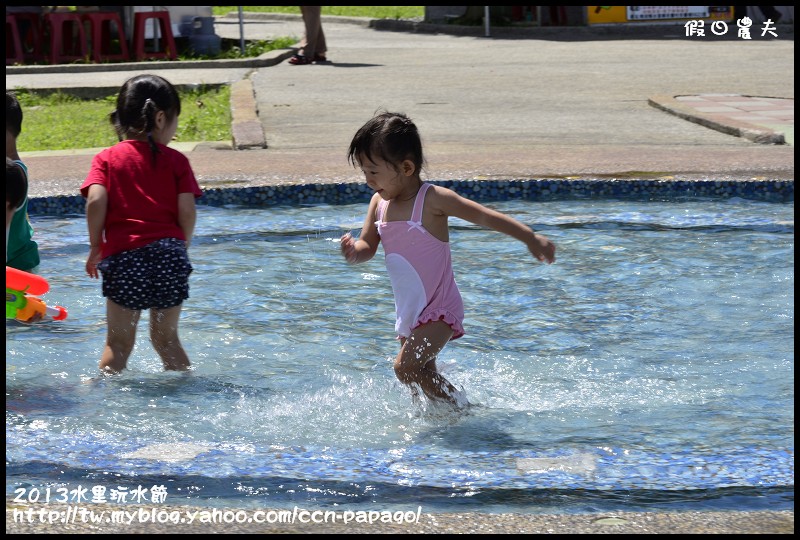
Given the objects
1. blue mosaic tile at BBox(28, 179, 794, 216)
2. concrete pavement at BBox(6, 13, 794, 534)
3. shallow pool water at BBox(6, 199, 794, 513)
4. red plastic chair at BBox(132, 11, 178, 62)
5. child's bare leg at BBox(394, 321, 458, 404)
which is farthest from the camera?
red plastic chair at BBox(132, 11, 178, 62)

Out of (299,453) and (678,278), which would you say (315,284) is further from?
(299,453)

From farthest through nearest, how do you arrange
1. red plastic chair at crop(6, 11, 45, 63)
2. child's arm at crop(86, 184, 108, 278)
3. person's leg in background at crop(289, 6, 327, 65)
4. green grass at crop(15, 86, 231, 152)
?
red plastic chair at crop(6, 11, 45, 63)
person's leg in background at crop(289, 6, 327, 65)
green grass at crop(15, 86, 231, 152)
child's arm at crop(86, 184, 108, 278)

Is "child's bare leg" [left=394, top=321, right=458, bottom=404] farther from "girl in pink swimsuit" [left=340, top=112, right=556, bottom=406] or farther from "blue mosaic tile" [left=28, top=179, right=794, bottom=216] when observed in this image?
"blue mosaic tile" [left=28, top=179, right=794, bottom=216]

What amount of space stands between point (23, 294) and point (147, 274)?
44 cm

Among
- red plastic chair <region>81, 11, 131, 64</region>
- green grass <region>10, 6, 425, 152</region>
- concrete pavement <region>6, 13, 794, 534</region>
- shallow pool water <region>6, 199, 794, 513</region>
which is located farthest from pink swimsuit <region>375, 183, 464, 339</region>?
red plastic chair <region>81, 11, 131, 64</region>

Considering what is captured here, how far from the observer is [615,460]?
3.39m

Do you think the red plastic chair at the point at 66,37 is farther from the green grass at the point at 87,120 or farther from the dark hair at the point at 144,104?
the dark hair at the point at 144,104

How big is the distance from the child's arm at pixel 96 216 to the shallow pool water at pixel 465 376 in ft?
1.74

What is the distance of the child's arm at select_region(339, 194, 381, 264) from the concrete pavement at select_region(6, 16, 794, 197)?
357 cm

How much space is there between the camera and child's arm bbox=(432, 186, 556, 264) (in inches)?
140

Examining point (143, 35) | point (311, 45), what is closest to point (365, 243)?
point (311, 45)

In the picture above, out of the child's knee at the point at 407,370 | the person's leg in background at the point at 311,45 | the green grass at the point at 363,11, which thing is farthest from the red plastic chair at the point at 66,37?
the child's knee at the point at 407,370

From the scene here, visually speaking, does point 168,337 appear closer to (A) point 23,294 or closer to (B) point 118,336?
(B) point 118,336

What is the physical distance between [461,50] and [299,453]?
16.1m
